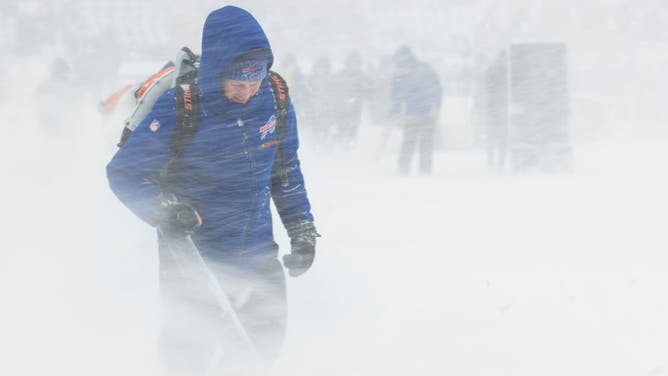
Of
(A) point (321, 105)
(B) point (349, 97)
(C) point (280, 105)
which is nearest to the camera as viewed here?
(C) point (280, 105)

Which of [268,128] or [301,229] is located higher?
[268,128]

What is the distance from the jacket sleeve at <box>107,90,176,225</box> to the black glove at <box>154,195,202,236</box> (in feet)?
0.09

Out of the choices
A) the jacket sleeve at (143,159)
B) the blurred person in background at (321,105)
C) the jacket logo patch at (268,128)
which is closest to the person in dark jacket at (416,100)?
the blurred person in background at (321,105)

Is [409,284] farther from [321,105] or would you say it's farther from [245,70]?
[321,105]

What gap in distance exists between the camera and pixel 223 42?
2658mm

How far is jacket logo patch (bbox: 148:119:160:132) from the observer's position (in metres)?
2.65

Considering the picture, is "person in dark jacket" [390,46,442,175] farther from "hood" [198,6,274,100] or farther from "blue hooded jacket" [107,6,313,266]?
"hood" [198,6,274,100]

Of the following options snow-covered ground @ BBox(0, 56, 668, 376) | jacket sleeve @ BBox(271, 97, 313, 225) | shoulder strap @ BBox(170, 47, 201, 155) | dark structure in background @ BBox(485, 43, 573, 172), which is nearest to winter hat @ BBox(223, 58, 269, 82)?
shoulder strap @ BBox(170, 47, 201, 155)

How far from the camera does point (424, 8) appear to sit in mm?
30719

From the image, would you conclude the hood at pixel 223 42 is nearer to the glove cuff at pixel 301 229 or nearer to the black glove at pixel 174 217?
the black glove at pixel 174 217

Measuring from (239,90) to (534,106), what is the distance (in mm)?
9308

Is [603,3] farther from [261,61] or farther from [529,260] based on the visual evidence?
[261,61]

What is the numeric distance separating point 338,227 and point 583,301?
9.38 ft

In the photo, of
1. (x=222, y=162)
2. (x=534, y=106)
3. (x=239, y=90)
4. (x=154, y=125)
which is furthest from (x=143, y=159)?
(x=534, y=106)
